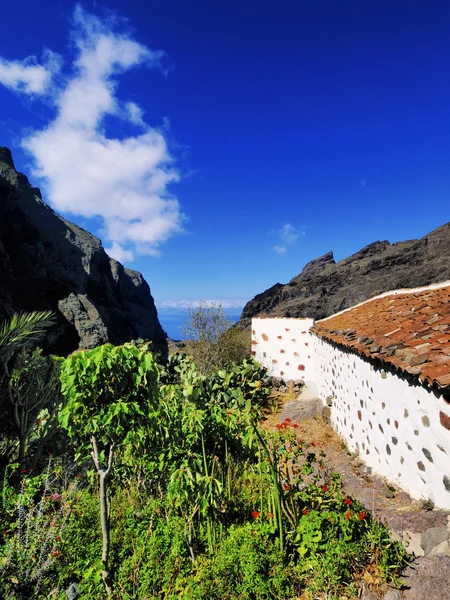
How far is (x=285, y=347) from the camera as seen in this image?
1288 cm

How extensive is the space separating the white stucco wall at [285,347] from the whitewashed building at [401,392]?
11.5 feet

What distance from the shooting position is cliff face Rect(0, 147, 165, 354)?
29219 millimetres

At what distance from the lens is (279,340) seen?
42.7 feet

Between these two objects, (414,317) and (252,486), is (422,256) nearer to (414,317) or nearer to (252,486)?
(414,317)

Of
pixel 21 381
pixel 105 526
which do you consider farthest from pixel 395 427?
pixel 21 381

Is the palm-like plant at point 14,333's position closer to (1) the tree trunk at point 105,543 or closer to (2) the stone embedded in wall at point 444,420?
(1) the tree trunk at point 105,543

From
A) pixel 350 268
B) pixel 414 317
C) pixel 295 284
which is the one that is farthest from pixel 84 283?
pixel 414 317

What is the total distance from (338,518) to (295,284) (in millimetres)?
44046

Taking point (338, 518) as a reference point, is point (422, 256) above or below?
above

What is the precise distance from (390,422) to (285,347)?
8.20m

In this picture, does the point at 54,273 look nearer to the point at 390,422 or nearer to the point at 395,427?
the point at 390,422

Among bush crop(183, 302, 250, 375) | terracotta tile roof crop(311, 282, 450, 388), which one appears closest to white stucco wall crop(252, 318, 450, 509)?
terracotta tile roof crop(311, 282, 450, 388)

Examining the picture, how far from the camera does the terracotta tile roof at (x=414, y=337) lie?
349 centimetres

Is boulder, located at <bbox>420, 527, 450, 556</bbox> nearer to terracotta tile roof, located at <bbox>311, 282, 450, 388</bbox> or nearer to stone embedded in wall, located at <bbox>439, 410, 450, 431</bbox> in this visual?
stone embedded in wall, located at <bbox>439, 410, 450, 431</bbox>
